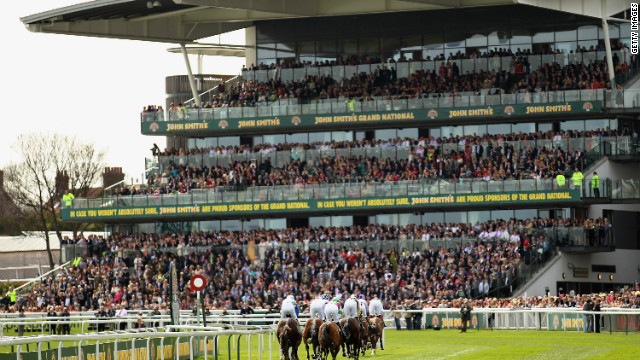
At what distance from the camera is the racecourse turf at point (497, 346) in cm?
2838

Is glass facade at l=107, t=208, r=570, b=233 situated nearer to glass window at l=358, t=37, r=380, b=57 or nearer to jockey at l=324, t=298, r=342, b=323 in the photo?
glass window at l=358, t=37, r=380, b=57

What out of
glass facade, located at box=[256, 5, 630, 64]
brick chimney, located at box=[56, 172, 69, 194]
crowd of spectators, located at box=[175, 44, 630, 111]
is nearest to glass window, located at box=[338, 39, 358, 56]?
glass facade, located at box=[256, 5, 630, 64]

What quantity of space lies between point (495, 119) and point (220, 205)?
14.5 m

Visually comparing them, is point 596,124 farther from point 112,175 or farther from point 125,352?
point 112,175

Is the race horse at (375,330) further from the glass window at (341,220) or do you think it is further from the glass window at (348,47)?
the glass window at (348,47)

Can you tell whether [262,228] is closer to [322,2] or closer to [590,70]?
[322,2]

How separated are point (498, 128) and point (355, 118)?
24.2ft

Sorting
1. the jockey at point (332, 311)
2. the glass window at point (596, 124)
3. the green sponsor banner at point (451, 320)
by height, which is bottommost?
the green sponsor banner at point (451, 320)

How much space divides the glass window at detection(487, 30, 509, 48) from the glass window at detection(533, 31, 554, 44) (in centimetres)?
151

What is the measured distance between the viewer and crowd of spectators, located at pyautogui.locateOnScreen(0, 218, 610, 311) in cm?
4816

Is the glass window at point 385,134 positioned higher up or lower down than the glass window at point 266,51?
lower down

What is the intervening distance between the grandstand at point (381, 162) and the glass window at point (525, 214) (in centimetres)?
11

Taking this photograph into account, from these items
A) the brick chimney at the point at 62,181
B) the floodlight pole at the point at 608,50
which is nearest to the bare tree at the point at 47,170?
the brick chimney at the point at 62,181

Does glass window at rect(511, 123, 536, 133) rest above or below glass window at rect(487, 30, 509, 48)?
below
